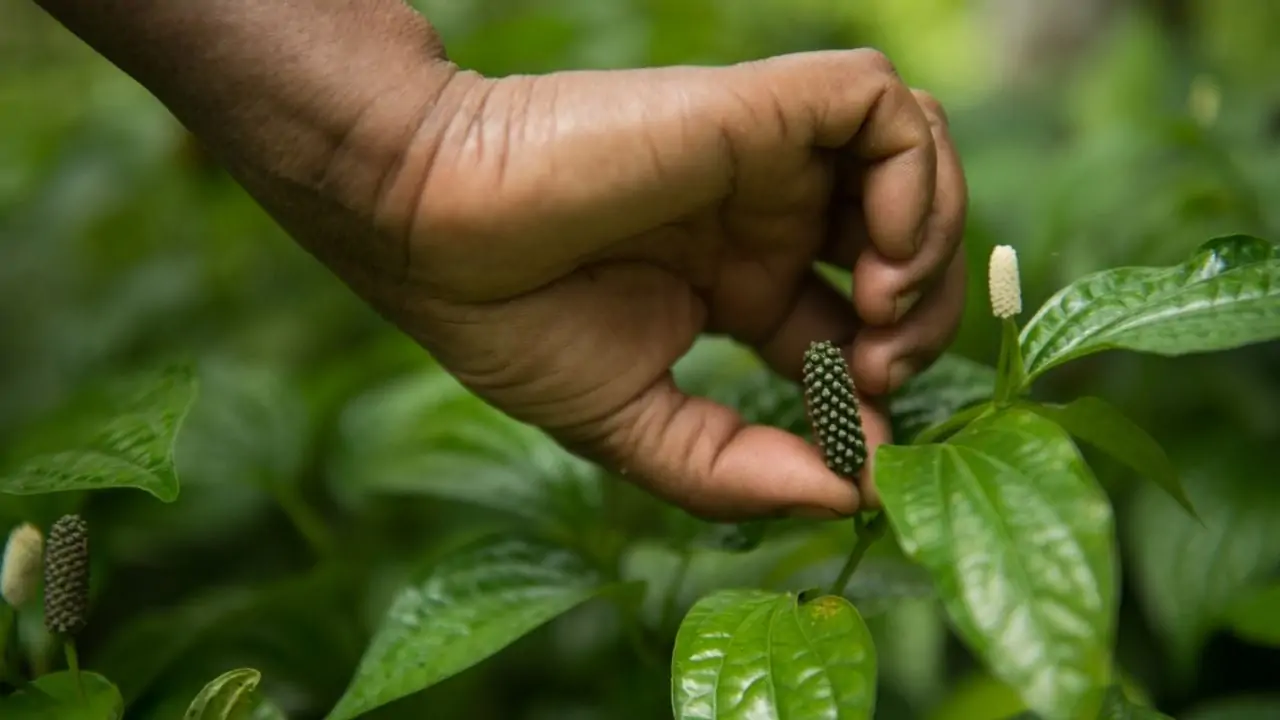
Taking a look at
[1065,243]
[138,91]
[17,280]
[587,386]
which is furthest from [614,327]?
[138,91]

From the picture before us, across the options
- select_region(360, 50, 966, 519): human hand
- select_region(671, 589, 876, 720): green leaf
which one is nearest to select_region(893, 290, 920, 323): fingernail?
select_region(360, 50, 966, 519): human hand

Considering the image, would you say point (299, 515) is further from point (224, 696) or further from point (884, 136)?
point (884, 136)

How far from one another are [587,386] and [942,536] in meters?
0.31

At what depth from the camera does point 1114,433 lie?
677 millimetres

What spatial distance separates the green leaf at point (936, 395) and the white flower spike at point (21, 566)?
603mm

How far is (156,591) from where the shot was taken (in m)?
1.36

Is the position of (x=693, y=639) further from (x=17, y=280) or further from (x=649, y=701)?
(x=17, y=280)

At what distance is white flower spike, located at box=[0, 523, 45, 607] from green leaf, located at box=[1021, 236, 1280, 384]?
650 mm

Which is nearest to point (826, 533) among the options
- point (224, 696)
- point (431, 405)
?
point (431, 405)

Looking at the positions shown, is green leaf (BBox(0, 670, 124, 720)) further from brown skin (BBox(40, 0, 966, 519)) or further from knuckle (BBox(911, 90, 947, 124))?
knuckle (BBox(911, 90, 947, 124))

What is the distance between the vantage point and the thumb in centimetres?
72

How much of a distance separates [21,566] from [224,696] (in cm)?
16

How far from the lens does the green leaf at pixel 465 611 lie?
725mm

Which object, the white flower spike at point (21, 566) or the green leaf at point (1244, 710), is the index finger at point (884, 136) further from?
the white flower spike at point (21, 566)
